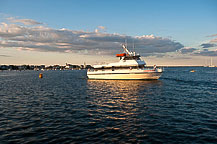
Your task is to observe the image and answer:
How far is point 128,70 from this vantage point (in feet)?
147

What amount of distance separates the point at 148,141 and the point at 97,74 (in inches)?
1743

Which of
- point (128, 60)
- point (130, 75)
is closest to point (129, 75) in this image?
point (130, 75)

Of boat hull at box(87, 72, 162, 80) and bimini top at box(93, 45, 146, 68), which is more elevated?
bimini top at box(93, 45, 146, 68)

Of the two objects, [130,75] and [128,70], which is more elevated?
[128,70]

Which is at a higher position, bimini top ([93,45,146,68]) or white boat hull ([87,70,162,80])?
bimini top ([93,45,146,68])

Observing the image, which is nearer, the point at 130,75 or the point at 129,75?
the point at 130,75

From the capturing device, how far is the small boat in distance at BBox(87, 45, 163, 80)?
42.9m

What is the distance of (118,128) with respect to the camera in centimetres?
1123

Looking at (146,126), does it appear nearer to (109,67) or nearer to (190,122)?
(190,122)

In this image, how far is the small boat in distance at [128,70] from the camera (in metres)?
42.9

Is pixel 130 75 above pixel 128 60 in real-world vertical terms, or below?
below

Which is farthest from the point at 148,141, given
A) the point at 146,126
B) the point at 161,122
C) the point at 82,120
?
the point at 82,120

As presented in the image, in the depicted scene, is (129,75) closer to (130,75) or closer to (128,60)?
(130,75)

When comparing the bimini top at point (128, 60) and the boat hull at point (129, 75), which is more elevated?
the bimini top at point (128, 60)
